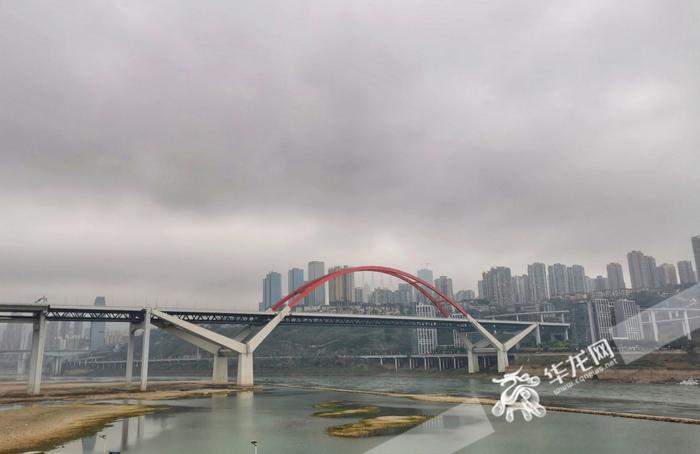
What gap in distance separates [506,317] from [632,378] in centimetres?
11868

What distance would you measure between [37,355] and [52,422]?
32184 mm

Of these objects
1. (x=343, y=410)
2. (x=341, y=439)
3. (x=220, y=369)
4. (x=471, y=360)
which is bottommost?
(x=471, y=360)

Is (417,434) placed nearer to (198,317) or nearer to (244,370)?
(244,370)

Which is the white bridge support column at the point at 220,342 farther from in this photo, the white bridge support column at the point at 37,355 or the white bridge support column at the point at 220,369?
the white bridge support column at the point at 37,355

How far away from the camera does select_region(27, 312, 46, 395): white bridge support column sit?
5634 centimetres

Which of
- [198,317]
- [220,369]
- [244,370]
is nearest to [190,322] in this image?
[198,317]

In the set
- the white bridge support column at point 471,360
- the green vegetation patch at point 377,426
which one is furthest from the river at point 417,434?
the white bridge support column at point 471,360

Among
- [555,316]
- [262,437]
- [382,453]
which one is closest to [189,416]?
[262,437]

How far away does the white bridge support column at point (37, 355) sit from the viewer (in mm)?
56344

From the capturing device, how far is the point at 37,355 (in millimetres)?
57625

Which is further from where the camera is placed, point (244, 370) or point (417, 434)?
point (244, 370)

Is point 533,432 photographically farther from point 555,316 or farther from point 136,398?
point 555,316

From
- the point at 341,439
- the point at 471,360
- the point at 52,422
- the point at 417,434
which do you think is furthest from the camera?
the point at 471,360

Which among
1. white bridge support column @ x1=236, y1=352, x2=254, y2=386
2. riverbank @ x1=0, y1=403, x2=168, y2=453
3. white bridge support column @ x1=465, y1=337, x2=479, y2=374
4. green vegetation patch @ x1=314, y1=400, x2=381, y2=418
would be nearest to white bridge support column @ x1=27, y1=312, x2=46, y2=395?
riverbank @ x1=0, y1=403, x2=168, y2=453
